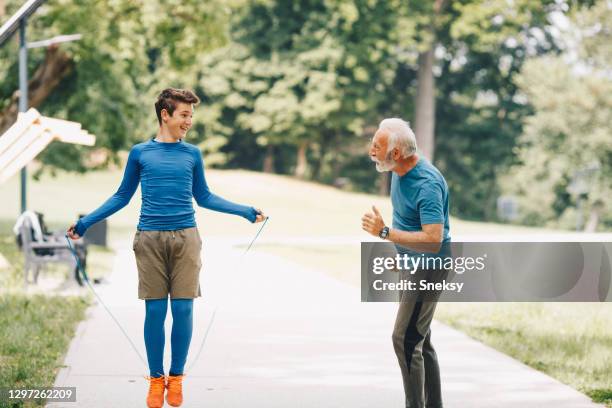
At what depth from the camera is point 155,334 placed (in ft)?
18.2

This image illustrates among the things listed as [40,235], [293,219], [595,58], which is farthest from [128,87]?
[595,58]

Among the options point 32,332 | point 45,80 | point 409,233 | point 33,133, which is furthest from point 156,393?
point 45,80

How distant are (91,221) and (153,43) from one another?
19.2 m

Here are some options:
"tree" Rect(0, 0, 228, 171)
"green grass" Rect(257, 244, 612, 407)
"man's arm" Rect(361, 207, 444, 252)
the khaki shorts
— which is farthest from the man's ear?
"tree" Rect(0, 0, 228, 171)

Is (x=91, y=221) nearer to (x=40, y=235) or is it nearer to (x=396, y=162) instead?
(x=396, y=162)

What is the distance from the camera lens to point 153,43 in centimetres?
2409

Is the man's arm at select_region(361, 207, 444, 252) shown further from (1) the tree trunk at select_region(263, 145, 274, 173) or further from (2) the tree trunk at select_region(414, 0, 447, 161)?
(1) the tree trunk at select_region(263, 145, 274, 173)

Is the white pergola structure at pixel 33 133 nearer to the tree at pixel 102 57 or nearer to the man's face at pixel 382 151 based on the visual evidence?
the man's face at pixel 382 151

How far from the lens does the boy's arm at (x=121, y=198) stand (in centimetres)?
541

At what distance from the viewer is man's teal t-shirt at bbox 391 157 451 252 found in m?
4.79

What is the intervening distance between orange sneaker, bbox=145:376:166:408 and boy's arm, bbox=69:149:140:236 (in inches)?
36.8

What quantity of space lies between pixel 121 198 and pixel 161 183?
1.11ft

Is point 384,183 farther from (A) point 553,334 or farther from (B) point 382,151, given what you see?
(B) point 382,151
